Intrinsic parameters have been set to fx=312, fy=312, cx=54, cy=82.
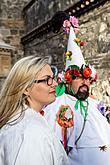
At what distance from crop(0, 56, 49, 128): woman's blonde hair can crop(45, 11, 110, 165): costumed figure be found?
919 mm

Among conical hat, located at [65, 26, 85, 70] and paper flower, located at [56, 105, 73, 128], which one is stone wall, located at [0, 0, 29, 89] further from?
paper flower, located at [56, 105, 73, 128]

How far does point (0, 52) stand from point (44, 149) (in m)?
7.17

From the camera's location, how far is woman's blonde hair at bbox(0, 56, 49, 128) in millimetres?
1315

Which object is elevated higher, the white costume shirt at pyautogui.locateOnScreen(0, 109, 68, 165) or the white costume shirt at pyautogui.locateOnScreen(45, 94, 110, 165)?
the white costume shirt at pyautogui.locateOnScreen(0, 109, 68, 165)

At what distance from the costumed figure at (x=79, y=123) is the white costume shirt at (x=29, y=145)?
3.08ft

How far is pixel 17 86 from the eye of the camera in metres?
1.32

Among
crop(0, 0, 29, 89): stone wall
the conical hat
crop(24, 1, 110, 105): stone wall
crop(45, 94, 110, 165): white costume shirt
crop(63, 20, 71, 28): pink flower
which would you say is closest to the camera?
crop(45, 94, 110, 165): white costume shirt

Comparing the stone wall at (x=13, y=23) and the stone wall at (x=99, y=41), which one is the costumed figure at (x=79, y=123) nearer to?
the stone wall at (x=99, y=41)

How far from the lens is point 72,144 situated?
2.21 metres

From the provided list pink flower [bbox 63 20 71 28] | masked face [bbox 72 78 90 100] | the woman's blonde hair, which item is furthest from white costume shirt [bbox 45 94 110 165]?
pink flower [bbox 63 20 71 28]

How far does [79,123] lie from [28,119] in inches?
41.2

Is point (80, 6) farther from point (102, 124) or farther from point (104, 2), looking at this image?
point (102, 124)

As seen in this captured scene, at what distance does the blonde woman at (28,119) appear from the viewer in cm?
115

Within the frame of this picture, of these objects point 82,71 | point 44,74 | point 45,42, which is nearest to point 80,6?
point 45,42
